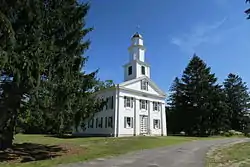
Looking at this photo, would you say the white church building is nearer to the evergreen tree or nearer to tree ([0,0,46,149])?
the evergreen tree

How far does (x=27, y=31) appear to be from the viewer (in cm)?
1183

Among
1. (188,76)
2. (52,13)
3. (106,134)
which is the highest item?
(188,76)

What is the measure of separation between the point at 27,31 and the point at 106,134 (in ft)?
71.4

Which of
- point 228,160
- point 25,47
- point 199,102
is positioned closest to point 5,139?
point 25,47

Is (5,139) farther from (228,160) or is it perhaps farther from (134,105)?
(134,105)

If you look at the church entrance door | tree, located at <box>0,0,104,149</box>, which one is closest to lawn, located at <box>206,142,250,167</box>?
tree, located at <box>0,0,104,149</box>

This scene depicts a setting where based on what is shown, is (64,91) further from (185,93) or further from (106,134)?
(185,93)

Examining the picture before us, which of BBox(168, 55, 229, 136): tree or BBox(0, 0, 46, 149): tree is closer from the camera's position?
BBox(0, 0, 46, 149): tree

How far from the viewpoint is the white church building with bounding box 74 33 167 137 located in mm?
30828

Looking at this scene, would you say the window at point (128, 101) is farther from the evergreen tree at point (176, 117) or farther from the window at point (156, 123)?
the evergreen tree at point (176, 117)

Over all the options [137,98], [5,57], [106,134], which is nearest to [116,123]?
[106,134]

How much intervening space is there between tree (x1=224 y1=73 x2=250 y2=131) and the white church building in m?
23.8

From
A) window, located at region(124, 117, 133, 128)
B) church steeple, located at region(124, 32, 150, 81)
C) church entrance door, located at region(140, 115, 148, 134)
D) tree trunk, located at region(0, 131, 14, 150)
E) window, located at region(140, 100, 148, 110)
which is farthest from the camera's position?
church steeple, located at region(124, 32, 150, 81)

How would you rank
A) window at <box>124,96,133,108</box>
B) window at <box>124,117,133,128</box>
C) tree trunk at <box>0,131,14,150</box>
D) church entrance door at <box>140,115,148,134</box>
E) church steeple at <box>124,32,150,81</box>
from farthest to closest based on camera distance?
church steeple at <box>124,32,150,81</box>, church entrance door at <box>140,115,148,134</box>, window at <box>124,96,133,108</box>, window at <box>124,117,133,128</box>, tree trunk at <box>0,131,14,150</box>
